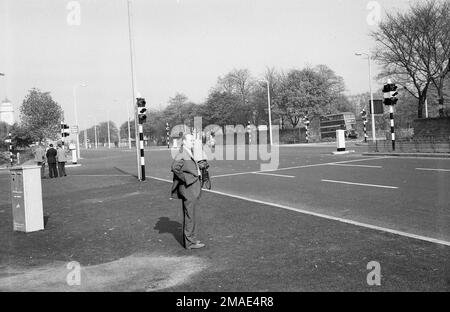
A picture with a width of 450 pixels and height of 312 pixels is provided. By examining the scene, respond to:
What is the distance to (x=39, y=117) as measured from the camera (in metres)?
43.7

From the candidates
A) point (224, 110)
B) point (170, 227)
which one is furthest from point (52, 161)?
point (224, 110)

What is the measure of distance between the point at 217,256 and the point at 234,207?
3973 mm

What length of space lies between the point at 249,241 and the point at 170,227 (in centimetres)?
203

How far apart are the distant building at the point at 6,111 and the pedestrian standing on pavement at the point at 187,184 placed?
226 ft

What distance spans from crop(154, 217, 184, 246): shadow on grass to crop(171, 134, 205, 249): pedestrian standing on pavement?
53 cm

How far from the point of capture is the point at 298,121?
203 feet

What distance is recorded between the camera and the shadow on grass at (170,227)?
25.3ft

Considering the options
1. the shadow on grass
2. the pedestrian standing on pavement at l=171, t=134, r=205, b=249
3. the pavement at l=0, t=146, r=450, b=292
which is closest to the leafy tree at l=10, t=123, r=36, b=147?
the pavement at l=0, t=146, r=450, b=292

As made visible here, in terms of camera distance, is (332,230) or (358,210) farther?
(358,210)

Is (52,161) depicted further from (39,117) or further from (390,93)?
(39,117)

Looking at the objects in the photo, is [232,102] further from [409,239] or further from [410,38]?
[409,239]

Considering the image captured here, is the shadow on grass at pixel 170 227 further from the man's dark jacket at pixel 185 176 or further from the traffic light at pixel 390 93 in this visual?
the traffic light at pixel 390 93

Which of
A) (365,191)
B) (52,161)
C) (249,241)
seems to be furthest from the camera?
(52,161)
